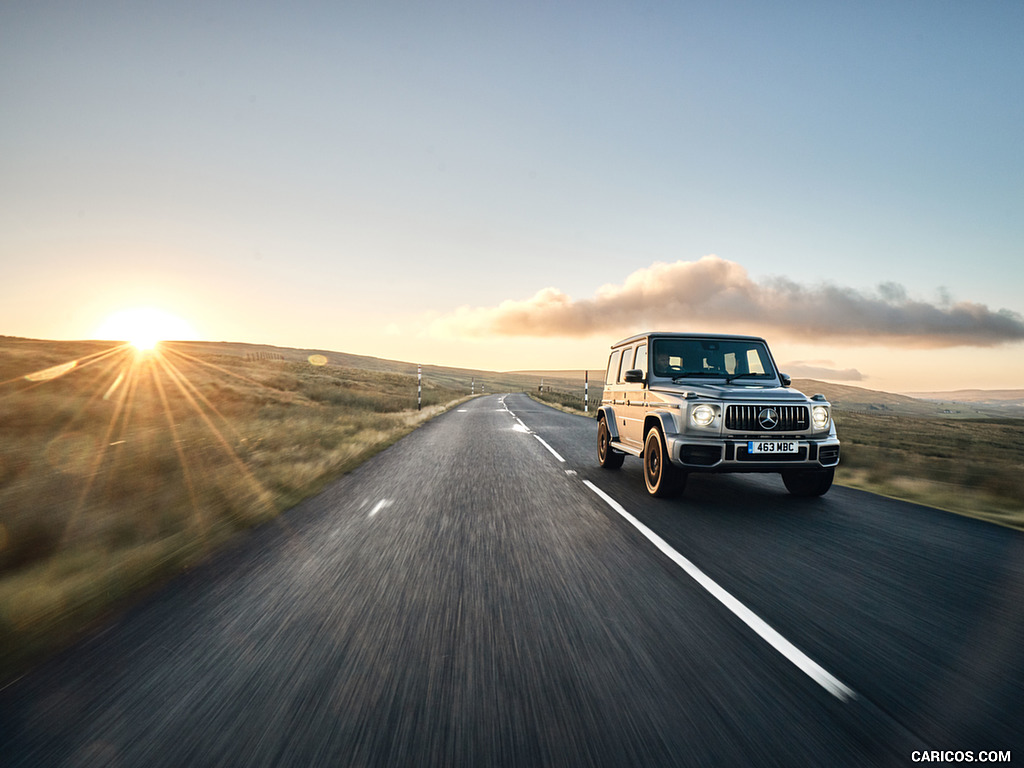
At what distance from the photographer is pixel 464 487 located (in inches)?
341

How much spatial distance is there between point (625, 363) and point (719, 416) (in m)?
3.25

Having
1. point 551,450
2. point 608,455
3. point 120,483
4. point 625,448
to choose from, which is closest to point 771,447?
point 625,448

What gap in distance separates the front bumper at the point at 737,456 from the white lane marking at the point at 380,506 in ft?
12.5

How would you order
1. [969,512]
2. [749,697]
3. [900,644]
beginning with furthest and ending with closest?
[969,512] → [900,644] → [749,697]

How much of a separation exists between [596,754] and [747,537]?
13.4 feet

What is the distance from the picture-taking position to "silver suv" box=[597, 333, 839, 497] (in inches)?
277

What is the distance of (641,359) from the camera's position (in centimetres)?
931

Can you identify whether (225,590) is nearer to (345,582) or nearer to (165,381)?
(345,582)

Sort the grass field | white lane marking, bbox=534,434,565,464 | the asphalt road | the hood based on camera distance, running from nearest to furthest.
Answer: the asphalt road < the grass field < the hood < white lane marking, bbox=534,434,565,464

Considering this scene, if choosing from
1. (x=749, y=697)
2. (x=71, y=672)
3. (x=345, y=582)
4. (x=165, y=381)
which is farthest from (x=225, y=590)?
(x=165, y=381)

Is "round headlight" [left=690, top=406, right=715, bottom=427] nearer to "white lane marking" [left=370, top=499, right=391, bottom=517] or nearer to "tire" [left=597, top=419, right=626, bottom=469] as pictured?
"tire" [left=597, top=419, right=626, bottom=469]

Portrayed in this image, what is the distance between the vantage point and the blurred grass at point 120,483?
4.18 meters

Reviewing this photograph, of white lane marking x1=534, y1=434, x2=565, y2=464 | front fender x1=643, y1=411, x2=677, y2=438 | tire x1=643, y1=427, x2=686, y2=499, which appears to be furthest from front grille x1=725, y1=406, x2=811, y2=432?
white lane marking x1=534, y1=434, x2=565, y2=464

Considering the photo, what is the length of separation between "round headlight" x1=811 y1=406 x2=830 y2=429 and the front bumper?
197 mm
